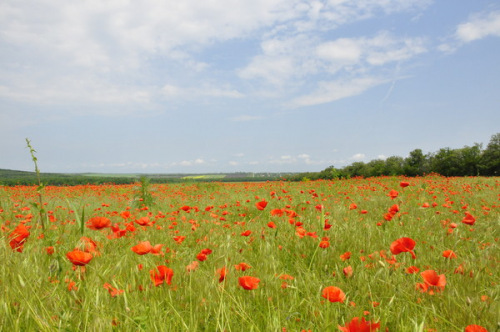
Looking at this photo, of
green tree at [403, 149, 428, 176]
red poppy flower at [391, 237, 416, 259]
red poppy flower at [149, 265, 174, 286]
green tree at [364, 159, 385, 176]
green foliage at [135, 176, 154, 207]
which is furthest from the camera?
green tree at [403, 149, 428, 176]

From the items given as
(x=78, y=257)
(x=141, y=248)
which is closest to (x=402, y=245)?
(x=141, y=248)

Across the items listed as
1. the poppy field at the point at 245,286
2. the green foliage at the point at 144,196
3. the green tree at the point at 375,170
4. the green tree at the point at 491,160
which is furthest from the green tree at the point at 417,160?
the poppy field at the point at 245,286

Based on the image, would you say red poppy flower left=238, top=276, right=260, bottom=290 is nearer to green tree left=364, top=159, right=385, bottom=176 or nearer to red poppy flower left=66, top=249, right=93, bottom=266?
red poppy flower left=66, top=249, right=93, bottom=266

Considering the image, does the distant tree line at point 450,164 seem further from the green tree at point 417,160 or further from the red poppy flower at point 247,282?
the red poppy flower at point 247,282

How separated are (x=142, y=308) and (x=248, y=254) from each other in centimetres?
171

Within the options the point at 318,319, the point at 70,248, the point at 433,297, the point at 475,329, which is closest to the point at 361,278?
the point at 433,297

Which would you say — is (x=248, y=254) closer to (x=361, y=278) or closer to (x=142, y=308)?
(x=361, y=278)

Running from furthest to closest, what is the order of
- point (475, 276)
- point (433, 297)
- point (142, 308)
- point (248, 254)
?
point (248, 254), point (475, 276), point (433, 297), point (142, 308)

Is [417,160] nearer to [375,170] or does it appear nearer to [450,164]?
[450,164]

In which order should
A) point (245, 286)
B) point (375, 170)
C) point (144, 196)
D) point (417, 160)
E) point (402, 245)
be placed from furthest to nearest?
point (417, 160)
point (375, 170)
point (144, 196)
point (402, 245)
point (245, 286)

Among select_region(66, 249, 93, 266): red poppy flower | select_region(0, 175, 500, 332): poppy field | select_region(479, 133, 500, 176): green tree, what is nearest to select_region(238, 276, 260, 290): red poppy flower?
select_region(0, 175, 500, 332): poppy field

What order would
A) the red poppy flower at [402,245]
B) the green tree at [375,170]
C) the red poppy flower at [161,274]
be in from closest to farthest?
the red poppy flower at [161,274], the red poppy flower at [402,245], the green tree at [375,170]

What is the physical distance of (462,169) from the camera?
34.8 metres

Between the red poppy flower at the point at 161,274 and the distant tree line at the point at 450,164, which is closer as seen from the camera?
the red poppy flower at the point at 161,274
